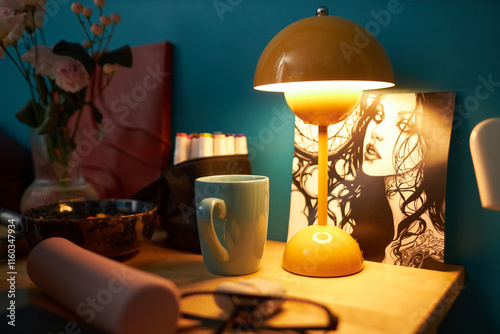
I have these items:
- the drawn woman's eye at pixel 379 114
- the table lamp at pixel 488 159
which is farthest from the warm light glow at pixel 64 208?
the table lamp at pixel 488 159

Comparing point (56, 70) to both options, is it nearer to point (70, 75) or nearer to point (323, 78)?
point (70, 75)

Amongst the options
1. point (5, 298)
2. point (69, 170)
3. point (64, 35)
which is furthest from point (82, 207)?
point (64, 35)

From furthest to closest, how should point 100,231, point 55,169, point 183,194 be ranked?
1. point 55,169
2. point 183,194
3. point 100,231

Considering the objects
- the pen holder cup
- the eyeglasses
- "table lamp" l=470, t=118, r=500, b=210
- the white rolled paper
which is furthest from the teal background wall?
the white rolled paper

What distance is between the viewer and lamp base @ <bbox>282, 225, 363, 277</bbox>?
63cm

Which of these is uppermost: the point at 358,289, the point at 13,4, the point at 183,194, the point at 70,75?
the point at 13,4

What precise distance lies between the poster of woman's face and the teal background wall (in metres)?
0.04

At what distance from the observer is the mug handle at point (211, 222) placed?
60 centimetres

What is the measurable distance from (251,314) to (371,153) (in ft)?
1.33

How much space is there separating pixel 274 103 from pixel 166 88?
1.06ft

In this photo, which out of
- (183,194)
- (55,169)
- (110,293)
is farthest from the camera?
(55,169)

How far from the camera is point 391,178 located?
2.38 feet

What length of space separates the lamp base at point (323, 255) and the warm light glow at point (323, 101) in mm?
186

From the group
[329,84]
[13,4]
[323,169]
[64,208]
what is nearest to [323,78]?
[329,84]
